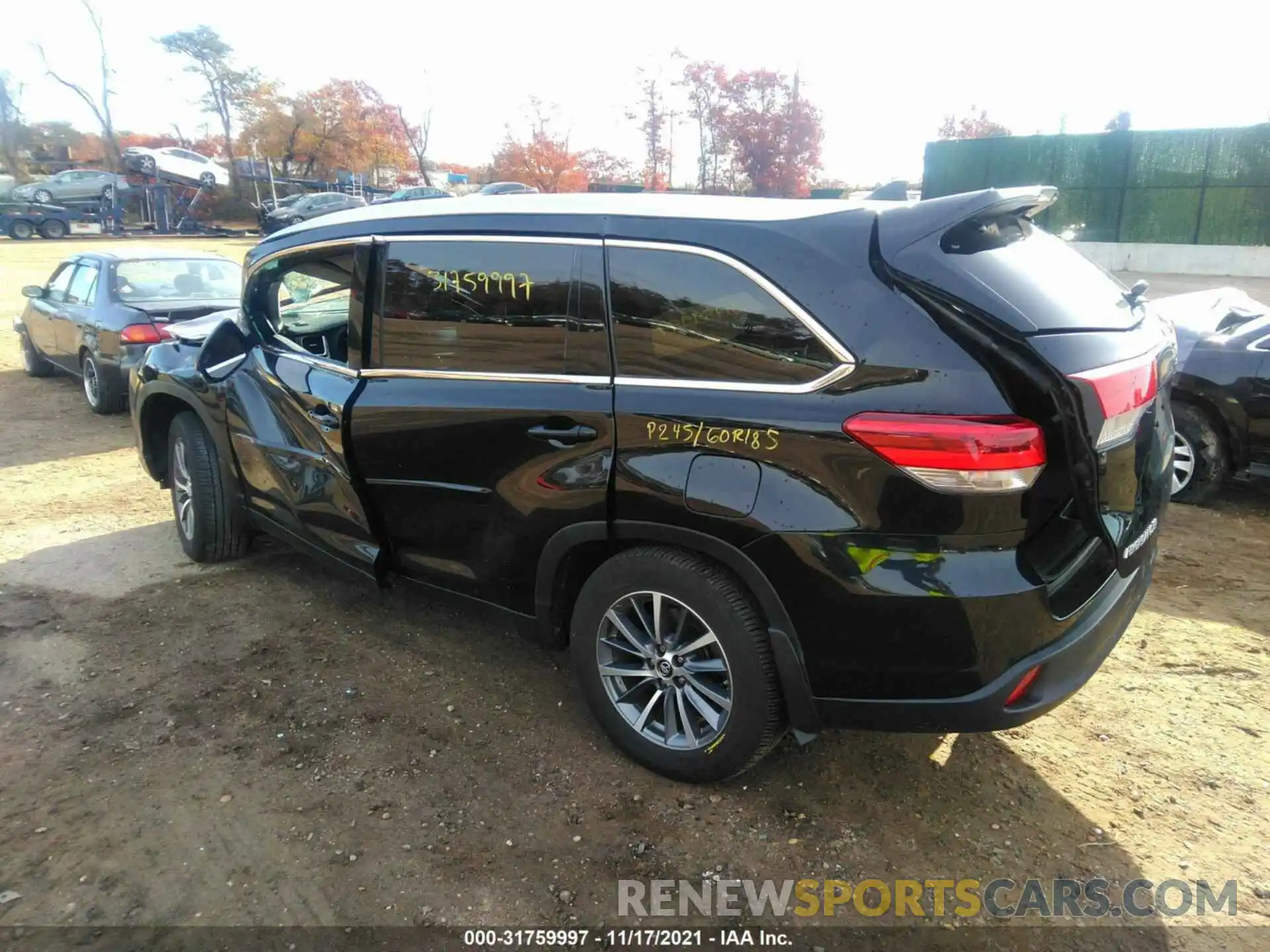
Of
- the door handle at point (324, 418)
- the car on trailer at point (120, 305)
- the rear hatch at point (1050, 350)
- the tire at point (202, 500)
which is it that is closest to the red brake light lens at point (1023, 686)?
the rear hatch at point (1050, 350)

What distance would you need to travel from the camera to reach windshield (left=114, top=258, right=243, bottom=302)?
810 cm

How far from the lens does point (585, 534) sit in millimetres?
2818

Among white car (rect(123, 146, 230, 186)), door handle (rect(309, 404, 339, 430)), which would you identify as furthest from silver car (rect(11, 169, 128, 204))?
door handle (rect(309, 404, 339, 430))

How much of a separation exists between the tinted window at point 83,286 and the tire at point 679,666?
7.67 metres

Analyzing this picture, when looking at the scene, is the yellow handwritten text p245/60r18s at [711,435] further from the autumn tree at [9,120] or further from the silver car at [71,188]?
the autumn tree at [9,120]

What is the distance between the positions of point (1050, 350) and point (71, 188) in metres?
42.9

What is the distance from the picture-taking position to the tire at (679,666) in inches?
102

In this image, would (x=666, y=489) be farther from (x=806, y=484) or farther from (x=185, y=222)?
(x=185, y=222)

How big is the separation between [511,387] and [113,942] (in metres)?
1.95

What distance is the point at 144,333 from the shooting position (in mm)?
7656

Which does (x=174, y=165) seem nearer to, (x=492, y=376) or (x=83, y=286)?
(x=83, y=286)

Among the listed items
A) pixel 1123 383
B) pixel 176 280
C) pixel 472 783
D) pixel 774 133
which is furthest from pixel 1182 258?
pixel 774 133

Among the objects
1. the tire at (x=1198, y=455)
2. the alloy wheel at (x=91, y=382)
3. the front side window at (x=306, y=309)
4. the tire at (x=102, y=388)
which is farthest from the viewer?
the alloy wheel at (x=91, y=382)

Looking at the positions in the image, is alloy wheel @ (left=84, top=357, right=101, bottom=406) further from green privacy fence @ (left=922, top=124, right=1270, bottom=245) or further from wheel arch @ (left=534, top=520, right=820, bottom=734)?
green privacy fence @ (left=922, top=124, right=1270, bottom=245)
